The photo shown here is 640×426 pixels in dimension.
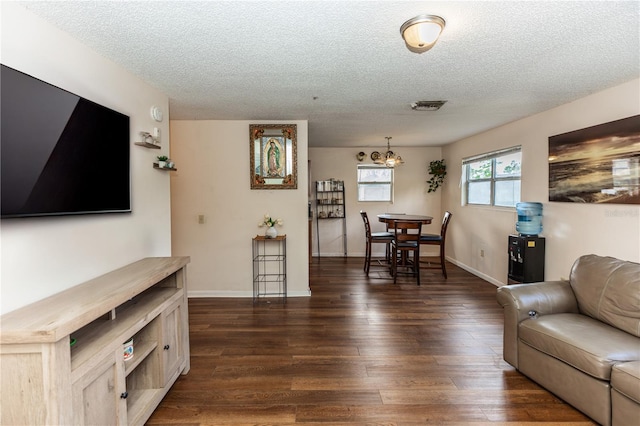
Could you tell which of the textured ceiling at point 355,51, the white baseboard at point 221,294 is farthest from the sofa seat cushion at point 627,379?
the white baseboard at point 221,294

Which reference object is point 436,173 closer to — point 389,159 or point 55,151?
point 389,159

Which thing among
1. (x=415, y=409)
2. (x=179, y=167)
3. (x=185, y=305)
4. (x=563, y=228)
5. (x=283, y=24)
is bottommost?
(x=415, y=409)

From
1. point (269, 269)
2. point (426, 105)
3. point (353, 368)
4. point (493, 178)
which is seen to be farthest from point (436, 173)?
point (353, 368)

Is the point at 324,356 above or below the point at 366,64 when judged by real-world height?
below

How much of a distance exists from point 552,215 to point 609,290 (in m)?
1.66

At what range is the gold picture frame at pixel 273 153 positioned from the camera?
13.1 feet

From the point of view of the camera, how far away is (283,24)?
1.74 meters

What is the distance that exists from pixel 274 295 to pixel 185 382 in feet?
6.50

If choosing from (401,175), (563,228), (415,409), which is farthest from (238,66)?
(401,175)

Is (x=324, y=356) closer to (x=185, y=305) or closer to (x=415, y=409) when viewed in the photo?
(x=415, y=409)

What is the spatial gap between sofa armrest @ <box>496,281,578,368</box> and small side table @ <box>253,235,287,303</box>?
2.65 m

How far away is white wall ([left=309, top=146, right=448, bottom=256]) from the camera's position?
21.7 feet

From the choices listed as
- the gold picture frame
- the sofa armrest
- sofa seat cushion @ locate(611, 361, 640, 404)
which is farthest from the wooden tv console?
sofa seat cushion @ locate(611, 361, 640, 404)

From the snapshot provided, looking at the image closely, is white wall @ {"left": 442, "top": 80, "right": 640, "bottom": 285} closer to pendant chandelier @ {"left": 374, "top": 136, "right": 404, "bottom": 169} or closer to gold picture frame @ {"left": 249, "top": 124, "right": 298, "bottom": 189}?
pendant chandelier @ {"left": 374, "top": 136, "right": 404, "bottom": 169}
